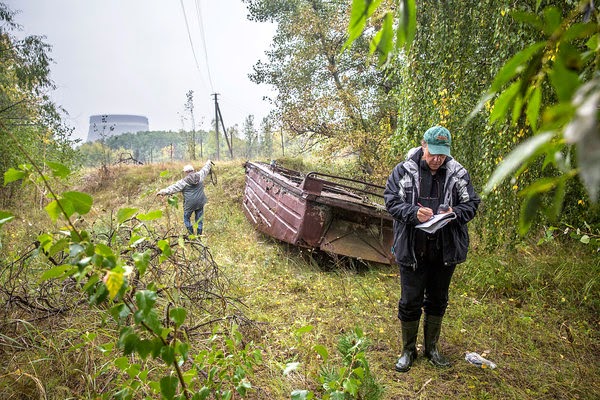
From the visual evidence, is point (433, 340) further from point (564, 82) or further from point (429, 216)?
point (564, 82)

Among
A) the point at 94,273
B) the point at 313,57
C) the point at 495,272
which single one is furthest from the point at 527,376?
the point at 313,57

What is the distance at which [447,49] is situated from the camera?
542 centimetres

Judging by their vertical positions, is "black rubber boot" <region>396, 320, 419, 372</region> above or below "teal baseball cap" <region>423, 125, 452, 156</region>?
below

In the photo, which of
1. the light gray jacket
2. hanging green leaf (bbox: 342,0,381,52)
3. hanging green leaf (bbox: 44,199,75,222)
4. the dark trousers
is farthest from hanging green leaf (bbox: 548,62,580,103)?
the light gray jacket

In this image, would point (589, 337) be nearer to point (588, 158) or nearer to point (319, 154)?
point (588, 158)

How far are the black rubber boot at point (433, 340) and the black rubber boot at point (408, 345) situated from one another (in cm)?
13

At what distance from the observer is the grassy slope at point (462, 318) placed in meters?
3.34

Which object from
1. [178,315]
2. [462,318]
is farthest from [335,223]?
[178,315]

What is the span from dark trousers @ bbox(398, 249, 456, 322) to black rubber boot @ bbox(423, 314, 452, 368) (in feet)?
0.23

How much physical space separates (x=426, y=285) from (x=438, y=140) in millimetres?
1372

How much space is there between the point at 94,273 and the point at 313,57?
586 inches

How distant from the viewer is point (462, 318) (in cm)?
465

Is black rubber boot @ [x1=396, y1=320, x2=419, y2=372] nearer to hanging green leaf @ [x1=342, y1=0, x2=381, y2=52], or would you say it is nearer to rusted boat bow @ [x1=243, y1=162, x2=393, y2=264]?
rusted boat bow @ [x1=243, y1=162, x2=393, y2=264]

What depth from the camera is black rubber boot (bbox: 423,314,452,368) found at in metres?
3.66
